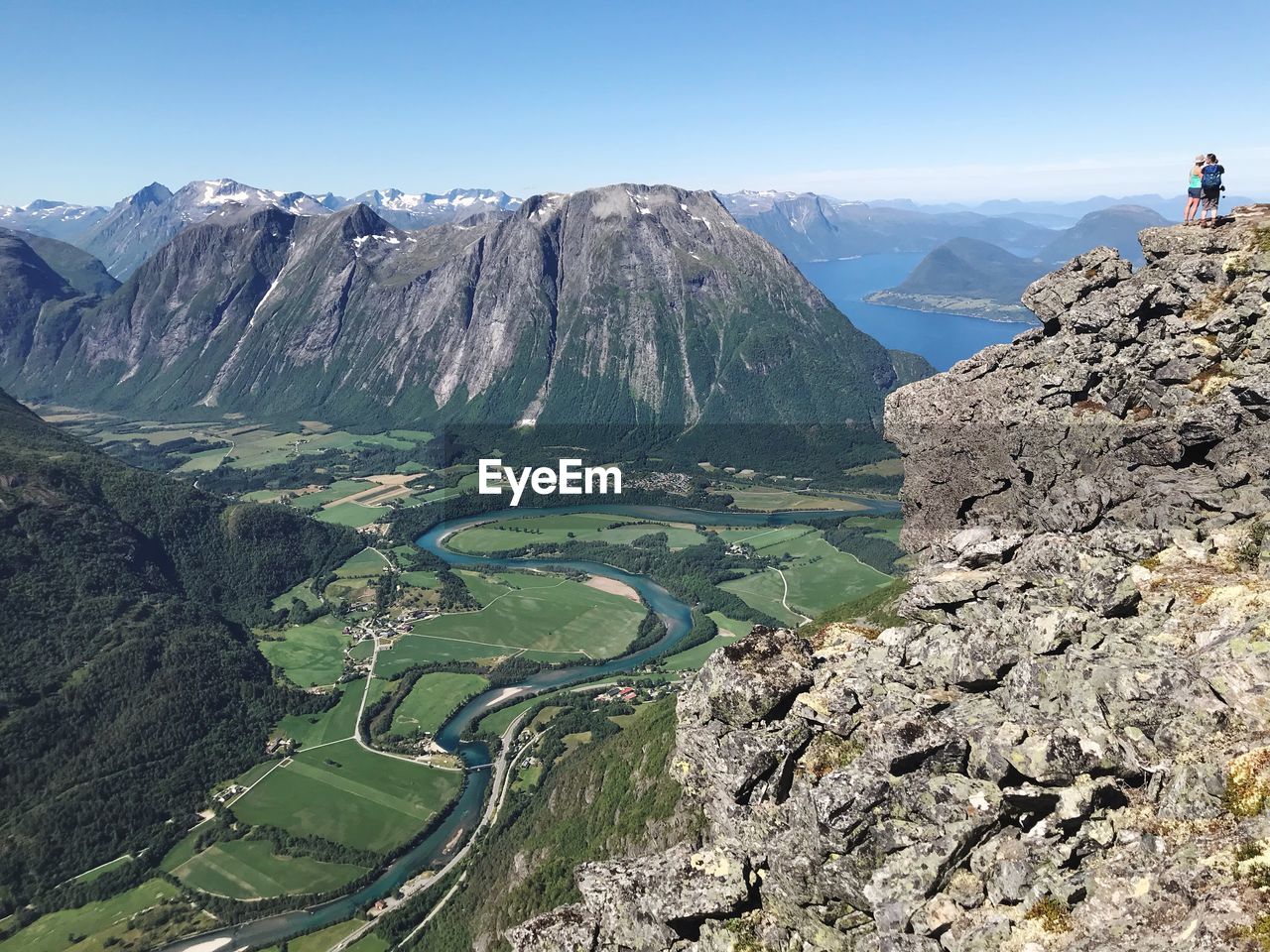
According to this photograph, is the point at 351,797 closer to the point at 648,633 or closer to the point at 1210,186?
the point at 648,633

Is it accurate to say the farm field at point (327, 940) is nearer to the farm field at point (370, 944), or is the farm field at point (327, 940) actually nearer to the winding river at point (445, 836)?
the farm field at point (370, 944)

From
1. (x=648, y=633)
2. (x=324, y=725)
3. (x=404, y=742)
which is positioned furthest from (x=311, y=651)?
(x=648, y=633)

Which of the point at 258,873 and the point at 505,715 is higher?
the point at 505,715

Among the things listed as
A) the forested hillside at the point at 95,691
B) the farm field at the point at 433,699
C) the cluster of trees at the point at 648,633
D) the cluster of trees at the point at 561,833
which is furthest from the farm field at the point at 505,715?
the forested hillside at the point at 95,691

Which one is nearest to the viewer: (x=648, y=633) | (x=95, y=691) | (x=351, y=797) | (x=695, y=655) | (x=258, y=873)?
(x=258, y=873)

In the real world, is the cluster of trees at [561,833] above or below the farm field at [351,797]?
above

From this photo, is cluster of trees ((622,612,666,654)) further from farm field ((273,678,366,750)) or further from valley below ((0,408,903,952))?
farm field ((273,678,366,750))

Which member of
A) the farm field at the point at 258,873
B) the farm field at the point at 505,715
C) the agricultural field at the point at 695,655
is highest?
the agricultural field at the point at 695,655

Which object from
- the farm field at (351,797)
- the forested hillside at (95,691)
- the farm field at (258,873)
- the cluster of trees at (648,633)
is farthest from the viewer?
the cluster of trees at (648,633)
